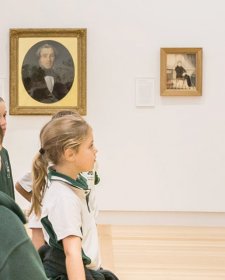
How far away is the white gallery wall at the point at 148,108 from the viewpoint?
31.2 feet

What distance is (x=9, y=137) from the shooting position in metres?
9.68

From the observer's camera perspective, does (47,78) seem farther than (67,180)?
Yes

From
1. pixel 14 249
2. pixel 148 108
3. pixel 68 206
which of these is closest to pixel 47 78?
pixel 148 108

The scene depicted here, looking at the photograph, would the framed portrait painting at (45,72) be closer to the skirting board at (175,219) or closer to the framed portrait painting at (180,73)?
the framed portrait painting at (180,73)

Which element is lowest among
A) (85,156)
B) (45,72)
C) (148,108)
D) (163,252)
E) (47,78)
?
(163,252)

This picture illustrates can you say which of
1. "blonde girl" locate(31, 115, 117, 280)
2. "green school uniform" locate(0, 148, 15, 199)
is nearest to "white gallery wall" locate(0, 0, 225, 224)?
"green school uniform" locate(0, 148, 15, 199)

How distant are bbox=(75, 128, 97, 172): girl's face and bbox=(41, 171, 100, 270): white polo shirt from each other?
86 mm

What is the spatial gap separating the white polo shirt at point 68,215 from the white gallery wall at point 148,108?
636 cm

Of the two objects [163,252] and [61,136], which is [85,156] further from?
[163,252]

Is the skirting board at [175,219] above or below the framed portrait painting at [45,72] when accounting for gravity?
below

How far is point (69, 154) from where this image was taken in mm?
3250

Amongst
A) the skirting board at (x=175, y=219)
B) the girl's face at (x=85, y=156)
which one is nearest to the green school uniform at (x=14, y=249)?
the girl's face at (x=85, y=156)

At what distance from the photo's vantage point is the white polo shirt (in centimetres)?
303

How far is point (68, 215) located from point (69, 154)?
41cm
